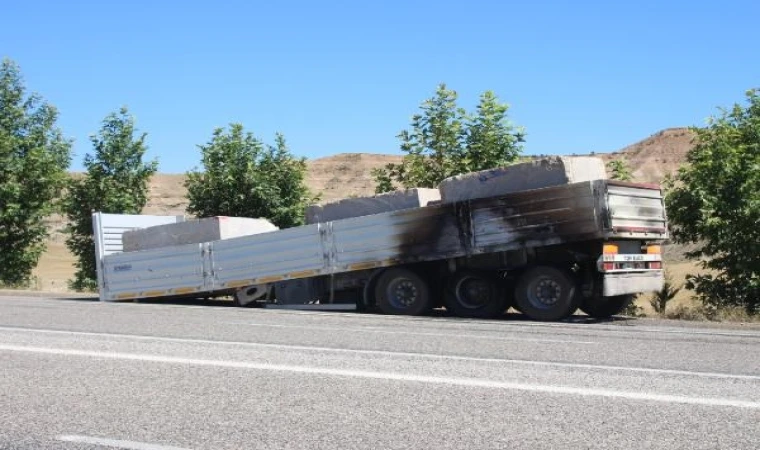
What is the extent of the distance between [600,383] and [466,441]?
2.54 m

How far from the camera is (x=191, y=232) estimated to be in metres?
21.0

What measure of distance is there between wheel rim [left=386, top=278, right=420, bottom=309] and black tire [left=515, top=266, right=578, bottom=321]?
2233 mm

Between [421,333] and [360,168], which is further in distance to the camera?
[360,168]

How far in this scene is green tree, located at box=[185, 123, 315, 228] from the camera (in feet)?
88.6

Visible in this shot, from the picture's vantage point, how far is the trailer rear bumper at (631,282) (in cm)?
1538

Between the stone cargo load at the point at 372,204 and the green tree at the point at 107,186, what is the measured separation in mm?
11864

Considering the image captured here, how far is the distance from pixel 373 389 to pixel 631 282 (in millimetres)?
9603

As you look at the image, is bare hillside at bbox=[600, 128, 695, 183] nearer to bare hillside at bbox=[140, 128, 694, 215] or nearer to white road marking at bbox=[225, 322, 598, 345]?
bare hillside at bbox=[140, 128, 694, 215]

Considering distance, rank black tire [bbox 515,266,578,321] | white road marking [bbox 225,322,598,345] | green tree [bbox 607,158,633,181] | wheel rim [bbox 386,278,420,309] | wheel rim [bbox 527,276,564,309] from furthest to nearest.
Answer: green tree [bbox 607,158,633,181], wheel rim [bbox 386,278,420,309], wheel rim [bbox 527,276,564,309], black tire [bbox 515,266,578,321], white road marking [bbox 225,322,598,345]

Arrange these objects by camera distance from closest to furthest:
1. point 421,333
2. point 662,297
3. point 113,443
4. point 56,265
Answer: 1. point 113,443
2. point 421,333
3. point 662,297
4. point 56,265

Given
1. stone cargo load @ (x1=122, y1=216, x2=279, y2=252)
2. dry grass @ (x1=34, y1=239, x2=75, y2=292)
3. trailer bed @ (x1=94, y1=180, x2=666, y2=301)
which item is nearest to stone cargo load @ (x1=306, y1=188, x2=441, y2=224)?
trailer bed @ (x1=94, y1=180, x2=666, y2=301)

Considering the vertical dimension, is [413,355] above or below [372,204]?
below

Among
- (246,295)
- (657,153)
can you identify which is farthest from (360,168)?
(246,295)

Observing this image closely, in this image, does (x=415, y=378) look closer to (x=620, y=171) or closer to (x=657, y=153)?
(x=620, y=171)
